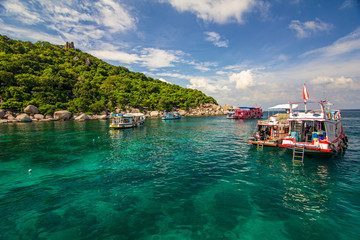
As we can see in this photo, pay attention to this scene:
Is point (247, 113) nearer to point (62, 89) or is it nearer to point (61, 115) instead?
point (61, 115)

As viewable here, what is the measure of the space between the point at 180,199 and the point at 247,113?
294ft

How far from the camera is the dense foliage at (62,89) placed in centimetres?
7794

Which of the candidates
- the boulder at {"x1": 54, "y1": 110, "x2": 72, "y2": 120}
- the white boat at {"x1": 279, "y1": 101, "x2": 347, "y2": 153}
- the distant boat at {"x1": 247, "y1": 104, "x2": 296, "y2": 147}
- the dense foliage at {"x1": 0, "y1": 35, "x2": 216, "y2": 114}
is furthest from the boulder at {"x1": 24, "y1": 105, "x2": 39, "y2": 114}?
the white boat at {"x1": 279, "y1": 101, "x2": 347, "y2": 153}

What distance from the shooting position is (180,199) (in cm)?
1005

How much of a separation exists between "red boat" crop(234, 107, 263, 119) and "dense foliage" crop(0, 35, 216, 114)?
5240cm

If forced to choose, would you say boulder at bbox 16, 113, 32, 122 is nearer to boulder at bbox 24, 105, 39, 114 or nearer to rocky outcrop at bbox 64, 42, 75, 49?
boulder at bbox 24, 105, 39, 114

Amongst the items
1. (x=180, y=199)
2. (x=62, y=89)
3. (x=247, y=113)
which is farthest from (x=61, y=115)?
(x=247, y=113)

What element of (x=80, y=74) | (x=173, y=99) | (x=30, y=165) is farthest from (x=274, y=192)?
(x=80, y=74)

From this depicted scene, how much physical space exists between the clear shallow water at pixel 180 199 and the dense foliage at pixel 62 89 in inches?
3243

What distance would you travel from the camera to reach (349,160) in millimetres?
18016

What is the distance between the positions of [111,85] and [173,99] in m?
47.7

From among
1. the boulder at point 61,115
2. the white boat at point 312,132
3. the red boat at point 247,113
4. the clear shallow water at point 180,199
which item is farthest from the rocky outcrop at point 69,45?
the white boat at point 312,132

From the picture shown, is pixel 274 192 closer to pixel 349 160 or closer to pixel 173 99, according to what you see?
pixel 349 160

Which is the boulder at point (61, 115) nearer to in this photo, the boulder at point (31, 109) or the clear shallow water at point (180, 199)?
the boulder at point (31, 109)
